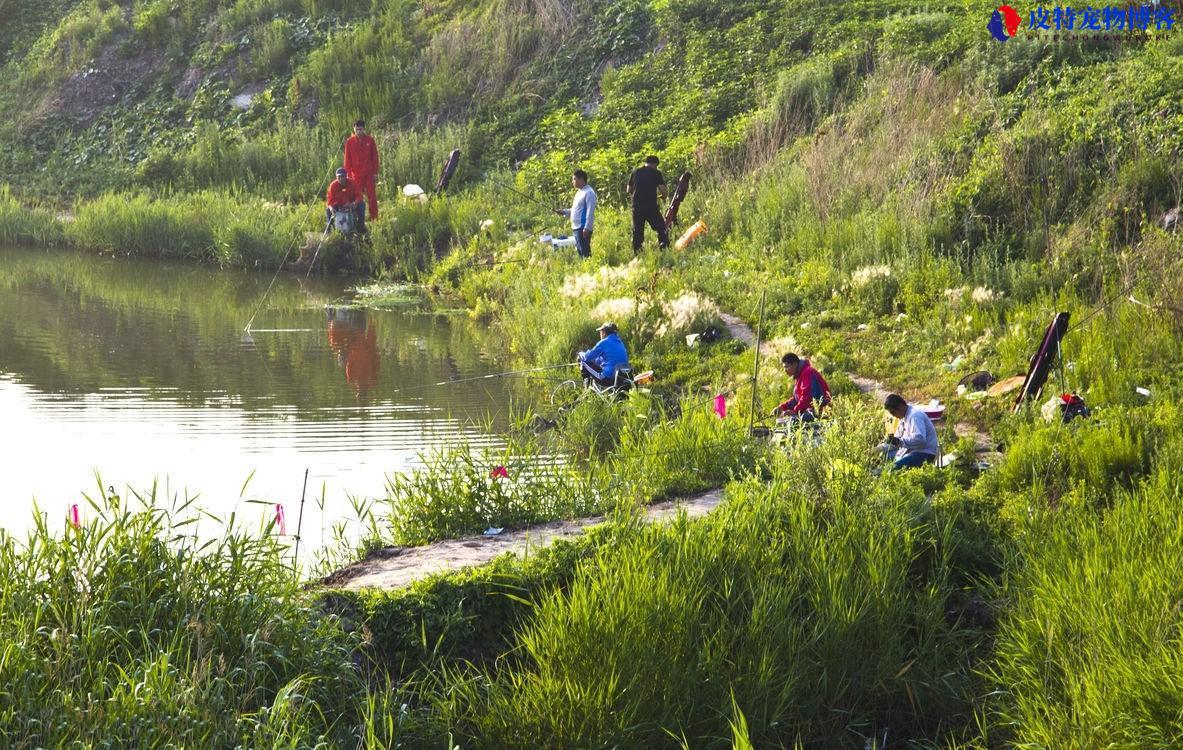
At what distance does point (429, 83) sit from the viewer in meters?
29.5

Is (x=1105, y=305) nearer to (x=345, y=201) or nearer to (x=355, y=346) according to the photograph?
(x=355, y=346)

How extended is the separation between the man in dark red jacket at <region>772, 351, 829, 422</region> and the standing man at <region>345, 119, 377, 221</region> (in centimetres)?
1310

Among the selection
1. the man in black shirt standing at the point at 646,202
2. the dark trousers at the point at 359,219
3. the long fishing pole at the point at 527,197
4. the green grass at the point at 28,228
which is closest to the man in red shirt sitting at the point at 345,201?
the dark trousers at the point at 359,219

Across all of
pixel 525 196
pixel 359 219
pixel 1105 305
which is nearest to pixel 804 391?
pixel 1105 305

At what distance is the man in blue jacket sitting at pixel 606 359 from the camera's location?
12859 millimetres

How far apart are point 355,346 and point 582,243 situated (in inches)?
145

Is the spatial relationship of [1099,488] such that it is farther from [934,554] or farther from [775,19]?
[775,19]

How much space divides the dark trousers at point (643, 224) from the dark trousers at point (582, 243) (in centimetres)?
73

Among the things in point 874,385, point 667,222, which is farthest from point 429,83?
point 874,385

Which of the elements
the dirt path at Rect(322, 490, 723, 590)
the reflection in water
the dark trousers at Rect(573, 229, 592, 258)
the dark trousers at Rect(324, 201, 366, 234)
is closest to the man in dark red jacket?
the dirt path at Rect(322, 490, 723, 590)

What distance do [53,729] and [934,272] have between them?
10925 millimetres

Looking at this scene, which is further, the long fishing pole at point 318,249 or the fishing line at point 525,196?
the fishing line at point 525,196

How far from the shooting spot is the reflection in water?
15.0m

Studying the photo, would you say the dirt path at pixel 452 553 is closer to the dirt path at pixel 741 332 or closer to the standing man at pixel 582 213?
the dirt path at pixel 741 332
